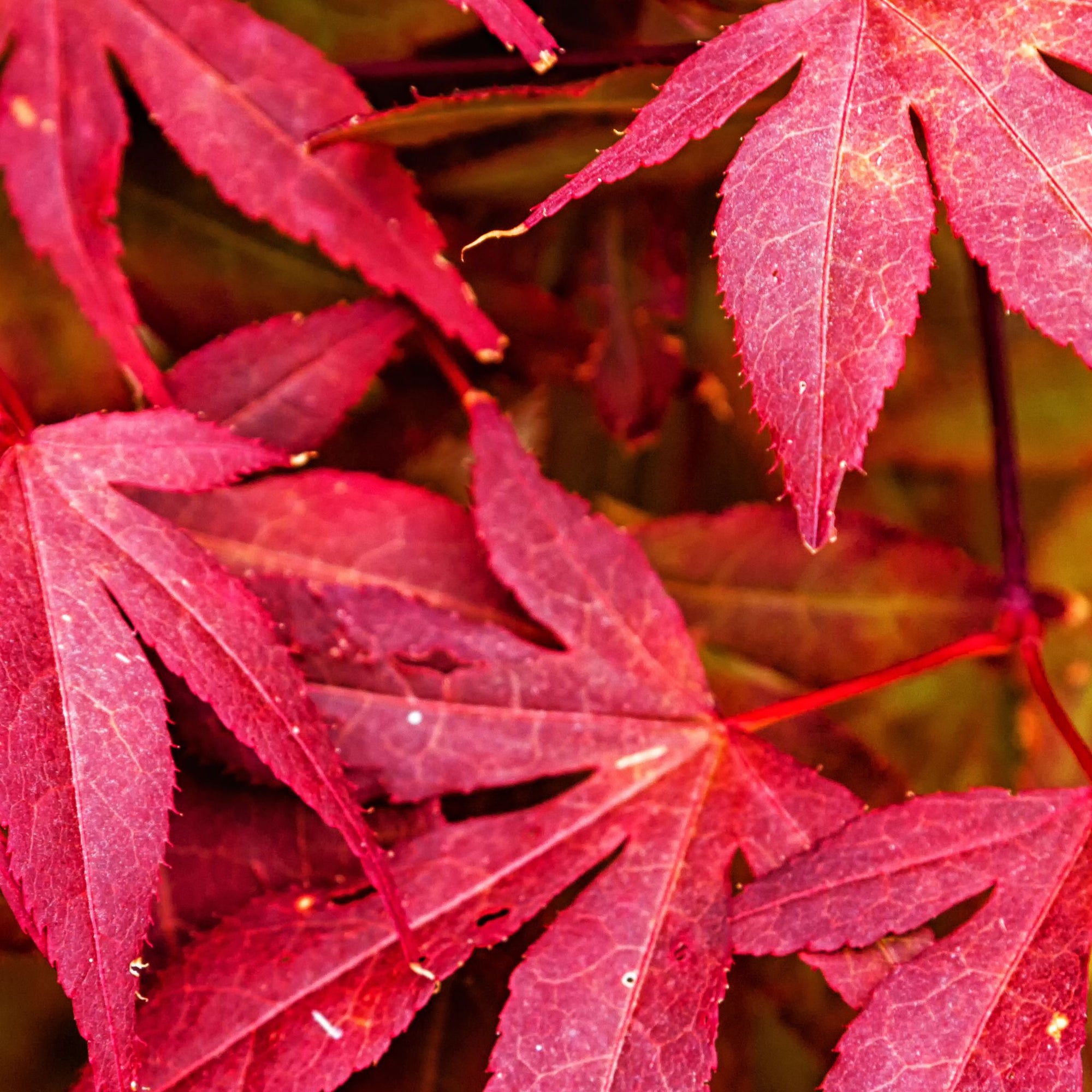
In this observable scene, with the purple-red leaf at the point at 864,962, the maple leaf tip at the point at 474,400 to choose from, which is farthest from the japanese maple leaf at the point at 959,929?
the maple leaf tip at the point at 474,400

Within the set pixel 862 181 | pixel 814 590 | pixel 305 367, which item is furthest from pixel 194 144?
pixel 814 590

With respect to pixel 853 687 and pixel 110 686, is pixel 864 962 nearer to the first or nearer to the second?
pixel 853 687

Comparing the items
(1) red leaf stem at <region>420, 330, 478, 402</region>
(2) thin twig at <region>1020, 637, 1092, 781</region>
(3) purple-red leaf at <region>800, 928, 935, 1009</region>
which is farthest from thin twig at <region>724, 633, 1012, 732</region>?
(1) red leaf stem at <region>420, 330, 478, 402</region>

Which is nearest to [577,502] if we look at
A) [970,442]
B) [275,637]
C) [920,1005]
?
[275,637]

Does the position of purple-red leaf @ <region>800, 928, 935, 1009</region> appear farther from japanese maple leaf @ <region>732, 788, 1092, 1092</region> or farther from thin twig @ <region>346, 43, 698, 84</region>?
thin twig @ <region>346, 43, 698, 84</region>

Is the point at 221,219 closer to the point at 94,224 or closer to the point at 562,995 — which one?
the point at 94,224

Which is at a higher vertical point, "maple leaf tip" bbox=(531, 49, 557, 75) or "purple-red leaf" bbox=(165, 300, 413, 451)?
"maple leaf tip" bbox=(531, 49, 557, 75)

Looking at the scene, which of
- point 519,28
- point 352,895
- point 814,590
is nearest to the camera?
point 519,28
